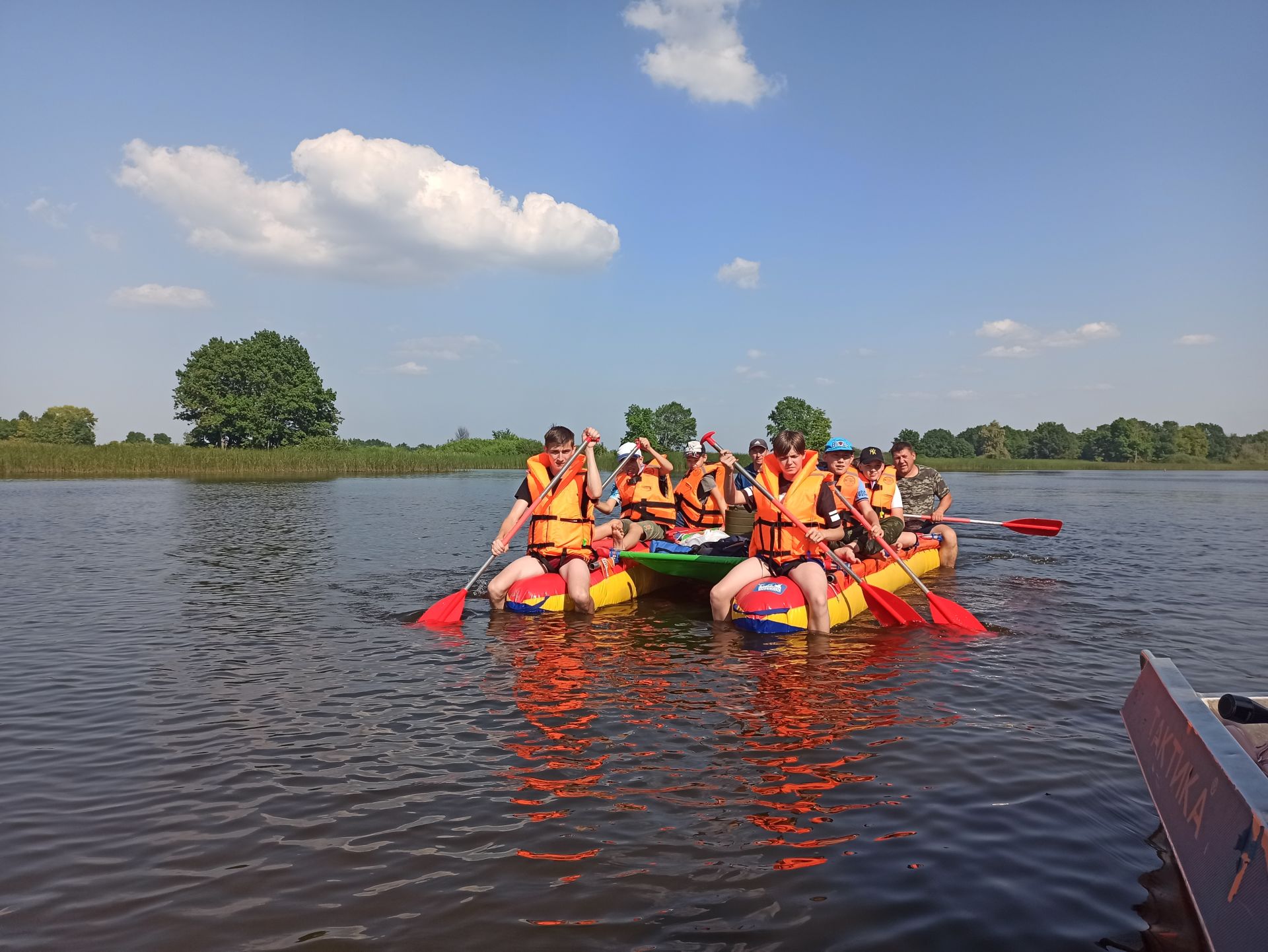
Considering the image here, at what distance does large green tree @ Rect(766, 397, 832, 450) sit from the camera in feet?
234

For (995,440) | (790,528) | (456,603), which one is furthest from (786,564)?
(995,440)

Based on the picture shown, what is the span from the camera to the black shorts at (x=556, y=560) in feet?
28.6

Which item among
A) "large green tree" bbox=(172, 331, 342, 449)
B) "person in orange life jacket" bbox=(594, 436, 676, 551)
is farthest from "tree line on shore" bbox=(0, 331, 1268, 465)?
"person in orange life jacket" bbox=(594, 436, 676, 551)

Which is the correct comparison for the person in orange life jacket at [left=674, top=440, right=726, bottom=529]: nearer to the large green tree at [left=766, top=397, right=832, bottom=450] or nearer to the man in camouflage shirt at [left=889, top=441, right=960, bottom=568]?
the man in camouflage shirt at [left=889, top=441, right=960, bottom=568]

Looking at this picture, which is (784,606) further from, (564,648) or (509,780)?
(509,780)

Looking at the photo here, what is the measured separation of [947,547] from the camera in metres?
12.7

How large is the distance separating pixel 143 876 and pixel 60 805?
1043mm

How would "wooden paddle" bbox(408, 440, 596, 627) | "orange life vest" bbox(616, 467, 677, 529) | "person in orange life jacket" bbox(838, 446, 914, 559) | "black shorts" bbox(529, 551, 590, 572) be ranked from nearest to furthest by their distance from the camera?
"wooden paddle" bbox(408, 440, 596, 627)
"black shorts" bbox(529, 551, 590, 572)
"person in orange life jacket" bbox(838, 446, 914, 559)
"orange life vest" bbox(616, 467, 677, 529)

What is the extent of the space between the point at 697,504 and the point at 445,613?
4103 millimetres

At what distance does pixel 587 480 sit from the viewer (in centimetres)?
858

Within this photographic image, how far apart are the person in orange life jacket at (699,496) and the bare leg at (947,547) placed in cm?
363

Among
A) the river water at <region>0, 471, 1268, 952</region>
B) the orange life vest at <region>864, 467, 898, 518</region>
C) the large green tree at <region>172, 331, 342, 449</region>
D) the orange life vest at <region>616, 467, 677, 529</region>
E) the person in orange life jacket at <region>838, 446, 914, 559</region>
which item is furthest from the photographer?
the large green tree at <region>172, 331, 342, 449</region>

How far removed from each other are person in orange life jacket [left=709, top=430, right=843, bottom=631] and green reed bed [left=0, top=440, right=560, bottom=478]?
123ft

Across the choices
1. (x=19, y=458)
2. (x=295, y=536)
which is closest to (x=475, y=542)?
(x=295, y=536)
